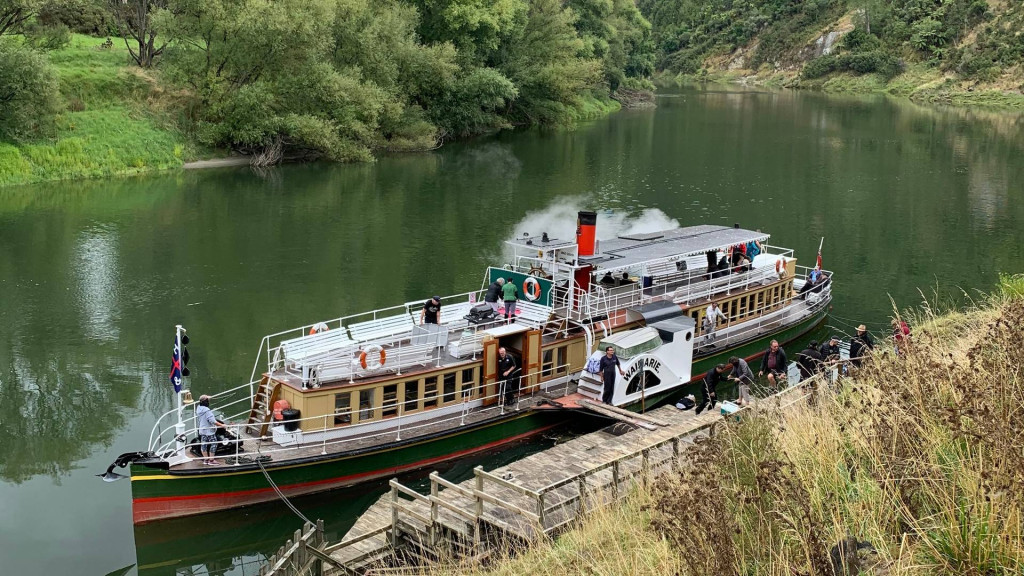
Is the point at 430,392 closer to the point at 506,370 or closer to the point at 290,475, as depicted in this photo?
the point at 506,370

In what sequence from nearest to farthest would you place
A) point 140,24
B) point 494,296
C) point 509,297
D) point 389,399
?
point 389,399 → point 509,297 → point 494,296 → point 140,24

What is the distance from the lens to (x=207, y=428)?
20.8 meters

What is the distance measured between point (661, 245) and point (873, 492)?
71.2 ft

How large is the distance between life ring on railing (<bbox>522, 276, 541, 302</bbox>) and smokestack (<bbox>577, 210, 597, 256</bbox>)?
80.3 inches

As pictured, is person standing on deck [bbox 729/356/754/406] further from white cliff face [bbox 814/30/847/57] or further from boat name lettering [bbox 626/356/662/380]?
white cliff face [bbox 814/30/847/57]

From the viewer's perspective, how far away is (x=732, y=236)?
3228 cm

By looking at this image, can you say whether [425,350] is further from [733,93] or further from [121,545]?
[733,93]

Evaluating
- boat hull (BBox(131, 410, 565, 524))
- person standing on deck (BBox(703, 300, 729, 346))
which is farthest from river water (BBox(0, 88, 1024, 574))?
person standing on deck (BBox(703, 300, 729, 346))

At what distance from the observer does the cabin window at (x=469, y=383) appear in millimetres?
23797

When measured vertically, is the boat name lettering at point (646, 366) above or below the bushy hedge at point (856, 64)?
below

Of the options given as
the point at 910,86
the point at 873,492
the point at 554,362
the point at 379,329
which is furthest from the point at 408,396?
the point at 910,86

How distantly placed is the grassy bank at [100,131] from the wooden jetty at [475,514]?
48021 mm

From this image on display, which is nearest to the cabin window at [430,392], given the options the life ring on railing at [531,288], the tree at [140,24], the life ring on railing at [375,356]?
the life ring on railing at [375,356]

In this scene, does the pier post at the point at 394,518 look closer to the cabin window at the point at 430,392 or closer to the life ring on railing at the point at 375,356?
the life ring on railing at the point at 375,356
